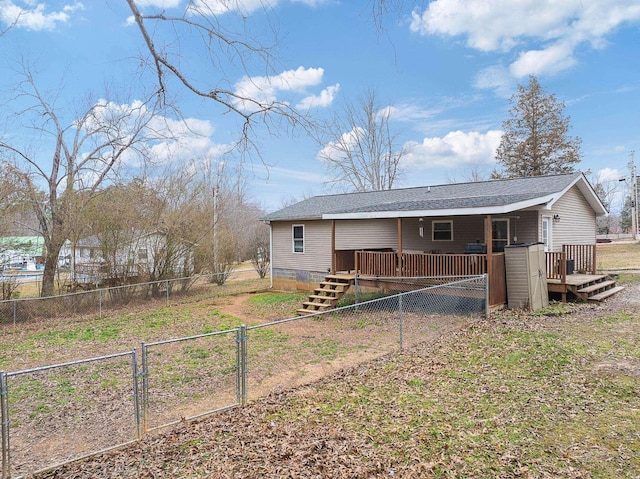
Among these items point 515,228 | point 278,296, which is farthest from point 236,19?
point 278,296

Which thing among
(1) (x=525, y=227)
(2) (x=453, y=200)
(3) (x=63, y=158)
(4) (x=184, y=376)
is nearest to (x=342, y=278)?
(2) (x=453, y=200)

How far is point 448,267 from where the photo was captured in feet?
34.9

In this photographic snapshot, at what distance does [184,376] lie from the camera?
6.33 metres

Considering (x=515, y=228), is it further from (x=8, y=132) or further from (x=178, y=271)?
(x=8, y=132)

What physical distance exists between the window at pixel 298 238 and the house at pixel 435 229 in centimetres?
4

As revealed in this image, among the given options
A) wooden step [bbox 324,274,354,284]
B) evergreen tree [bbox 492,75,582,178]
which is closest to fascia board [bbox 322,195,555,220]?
wooden step [bbox 324,274,354,284]

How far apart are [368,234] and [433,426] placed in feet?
37.4

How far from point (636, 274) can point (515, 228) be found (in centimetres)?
803

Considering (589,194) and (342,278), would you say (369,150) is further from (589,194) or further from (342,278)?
(342,278)

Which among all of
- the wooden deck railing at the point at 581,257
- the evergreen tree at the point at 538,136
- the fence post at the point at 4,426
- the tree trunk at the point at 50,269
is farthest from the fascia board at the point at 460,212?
the evergreen tree at the point at 538,136

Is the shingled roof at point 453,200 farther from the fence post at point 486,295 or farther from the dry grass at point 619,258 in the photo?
the dry grass at point 619,258

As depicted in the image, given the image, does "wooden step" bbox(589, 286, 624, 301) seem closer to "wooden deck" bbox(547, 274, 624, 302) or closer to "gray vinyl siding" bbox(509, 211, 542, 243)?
"wooden deck" bbox(547, 274, 624, 302)

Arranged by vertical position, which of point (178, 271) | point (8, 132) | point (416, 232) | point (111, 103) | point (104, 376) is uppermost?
point (111, 103)

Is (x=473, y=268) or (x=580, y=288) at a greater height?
(x=473, y=268)
